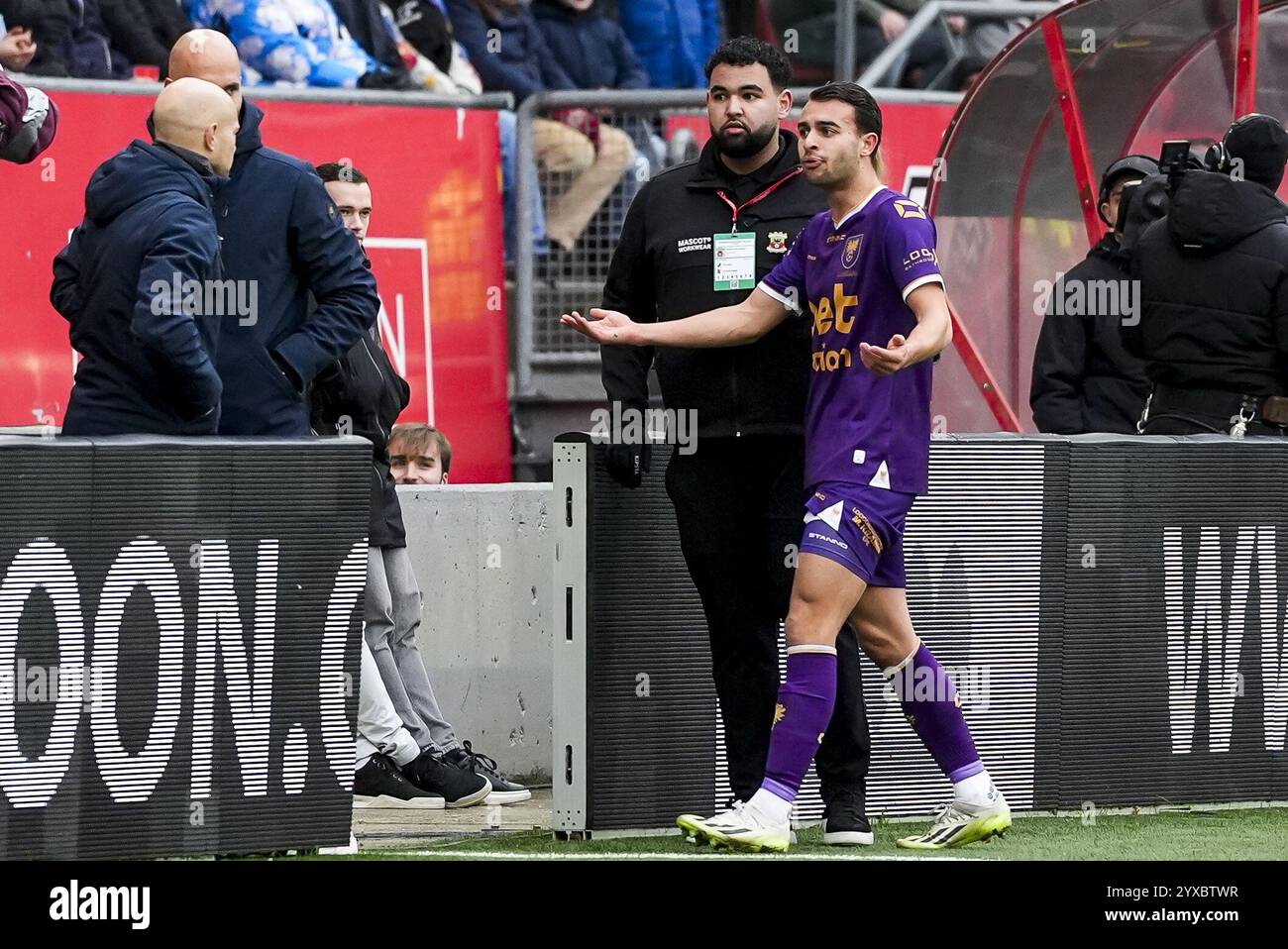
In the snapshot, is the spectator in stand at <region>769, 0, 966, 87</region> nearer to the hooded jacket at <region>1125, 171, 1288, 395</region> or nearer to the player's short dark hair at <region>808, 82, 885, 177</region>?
the hooded jacket at <region>1125, 171, 1288, 395</region>

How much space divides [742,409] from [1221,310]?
8.59 feet

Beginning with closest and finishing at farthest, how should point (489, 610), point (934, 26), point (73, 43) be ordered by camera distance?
point (489, 610) → point (73, 43) → point (934, 26)

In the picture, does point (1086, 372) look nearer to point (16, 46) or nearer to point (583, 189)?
point (583, 189)

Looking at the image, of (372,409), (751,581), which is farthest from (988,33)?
(751,581)

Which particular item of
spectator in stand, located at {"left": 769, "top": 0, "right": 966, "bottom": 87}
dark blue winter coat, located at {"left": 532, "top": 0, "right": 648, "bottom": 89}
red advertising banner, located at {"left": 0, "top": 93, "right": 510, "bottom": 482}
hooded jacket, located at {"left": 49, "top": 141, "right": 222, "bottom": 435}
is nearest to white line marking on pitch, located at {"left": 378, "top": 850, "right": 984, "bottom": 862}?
hooded jacket, located at {"left": 49, "top": 141, "right": 222, "bottom": 435}

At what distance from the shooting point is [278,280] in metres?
7.74

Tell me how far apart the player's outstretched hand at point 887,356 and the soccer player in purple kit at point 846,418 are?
0.16 meters

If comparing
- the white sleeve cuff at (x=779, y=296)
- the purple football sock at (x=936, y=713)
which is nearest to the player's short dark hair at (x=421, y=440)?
the white sleeve cuff at (x=779, y=296)

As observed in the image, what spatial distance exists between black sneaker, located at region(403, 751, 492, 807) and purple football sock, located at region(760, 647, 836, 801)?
1900mm

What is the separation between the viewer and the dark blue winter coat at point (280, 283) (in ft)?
24.9

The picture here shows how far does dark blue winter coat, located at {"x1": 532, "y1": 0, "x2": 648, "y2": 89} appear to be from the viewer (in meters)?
13.6
